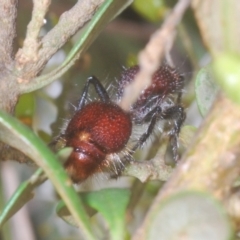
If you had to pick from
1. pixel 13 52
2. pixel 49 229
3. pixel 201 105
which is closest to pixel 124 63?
pixel 49 229

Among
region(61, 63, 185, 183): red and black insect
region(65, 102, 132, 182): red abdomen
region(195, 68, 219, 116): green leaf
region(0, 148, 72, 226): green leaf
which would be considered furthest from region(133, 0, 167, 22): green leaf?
region(0, 148, 72, 226): green leaf

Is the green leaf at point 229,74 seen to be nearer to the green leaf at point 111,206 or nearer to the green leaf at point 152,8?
the green leaf at point 111,206

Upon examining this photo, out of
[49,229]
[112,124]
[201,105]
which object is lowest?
[49,229]

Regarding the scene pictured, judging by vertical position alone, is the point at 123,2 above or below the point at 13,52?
above

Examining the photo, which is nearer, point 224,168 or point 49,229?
point 224,168

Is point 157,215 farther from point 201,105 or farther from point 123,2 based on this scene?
point 123,2

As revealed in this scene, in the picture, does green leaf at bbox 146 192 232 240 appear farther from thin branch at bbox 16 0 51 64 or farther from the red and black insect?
the red and black insect

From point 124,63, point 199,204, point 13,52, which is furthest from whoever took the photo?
point 124,63
